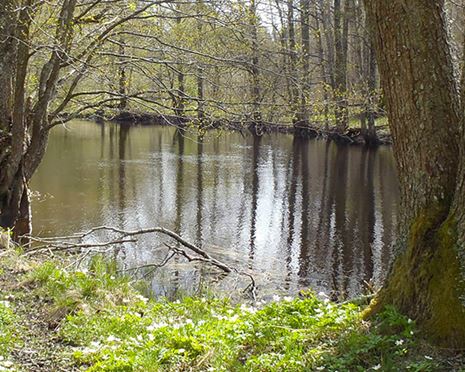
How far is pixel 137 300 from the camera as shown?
5.71 m

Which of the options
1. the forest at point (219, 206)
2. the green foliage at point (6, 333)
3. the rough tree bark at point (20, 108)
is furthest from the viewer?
the rough tree bark at point (20, 108)

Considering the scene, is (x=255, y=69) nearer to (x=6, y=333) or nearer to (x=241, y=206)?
(x=241, y=206)

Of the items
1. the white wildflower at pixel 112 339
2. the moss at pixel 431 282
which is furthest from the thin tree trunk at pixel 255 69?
the white wildflower at pixel 112 339

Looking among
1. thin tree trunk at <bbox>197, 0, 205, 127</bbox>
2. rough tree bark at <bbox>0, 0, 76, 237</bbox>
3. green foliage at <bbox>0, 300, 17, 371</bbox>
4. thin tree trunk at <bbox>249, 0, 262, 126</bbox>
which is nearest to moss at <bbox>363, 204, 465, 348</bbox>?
green foliage at <bbox>0, 300, 17, 371</bbox>

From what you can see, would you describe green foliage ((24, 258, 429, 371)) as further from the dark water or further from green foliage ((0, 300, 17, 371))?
the dark water

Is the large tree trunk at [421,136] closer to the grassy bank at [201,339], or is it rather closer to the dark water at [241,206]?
the grassy bank at [201,339]

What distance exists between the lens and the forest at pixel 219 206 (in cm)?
361

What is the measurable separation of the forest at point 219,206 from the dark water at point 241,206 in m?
0.09

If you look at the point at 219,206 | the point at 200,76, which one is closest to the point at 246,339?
the point at 200,76

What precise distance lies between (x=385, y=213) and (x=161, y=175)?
835cm

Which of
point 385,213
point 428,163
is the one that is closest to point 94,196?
point 385,213

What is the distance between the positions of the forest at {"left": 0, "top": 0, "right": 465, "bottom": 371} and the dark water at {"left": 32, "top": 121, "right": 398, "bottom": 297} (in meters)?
0.09

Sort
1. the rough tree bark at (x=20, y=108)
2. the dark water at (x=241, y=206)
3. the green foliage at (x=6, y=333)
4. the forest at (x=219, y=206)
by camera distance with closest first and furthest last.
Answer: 1. the green foliage at (x=6, y=333)
2. the forest at (x=219, y=206)
3. the rough tree bark at (x=20, y=108)
4. the dark water at (x=241, y=206)

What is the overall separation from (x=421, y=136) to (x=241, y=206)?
11806 millimetres
